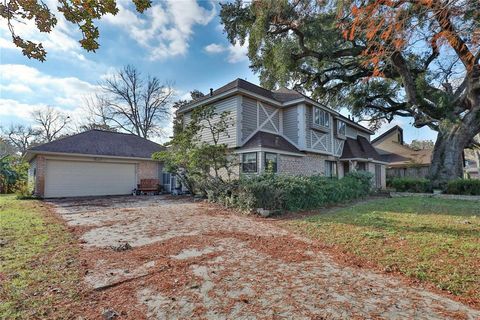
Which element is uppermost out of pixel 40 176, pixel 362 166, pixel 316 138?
pixel 316 138

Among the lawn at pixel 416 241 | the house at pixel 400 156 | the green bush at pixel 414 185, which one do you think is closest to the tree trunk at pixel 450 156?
the green bush at pixel 414 185

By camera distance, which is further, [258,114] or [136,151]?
[136,151]

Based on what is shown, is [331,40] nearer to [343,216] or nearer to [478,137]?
[343,216]

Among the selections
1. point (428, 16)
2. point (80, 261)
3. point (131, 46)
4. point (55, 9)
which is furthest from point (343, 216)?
point (131, 46)

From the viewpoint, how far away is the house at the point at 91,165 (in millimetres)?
14188

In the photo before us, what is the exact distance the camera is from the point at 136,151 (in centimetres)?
1773

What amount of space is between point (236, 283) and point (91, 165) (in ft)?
50.7

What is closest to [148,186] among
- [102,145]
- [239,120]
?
[102,145]

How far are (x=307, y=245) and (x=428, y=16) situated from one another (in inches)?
189

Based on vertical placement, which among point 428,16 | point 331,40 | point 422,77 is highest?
point 331,40

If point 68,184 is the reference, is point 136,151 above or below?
above

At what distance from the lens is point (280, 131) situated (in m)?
16.1

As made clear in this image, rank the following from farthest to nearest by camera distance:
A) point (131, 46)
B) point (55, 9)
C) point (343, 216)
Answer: point (131, 46) < point (343, 216) < point (55, 9)

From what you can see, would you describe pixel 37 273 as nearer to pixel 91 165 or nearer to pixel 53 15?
pixel 53 15
